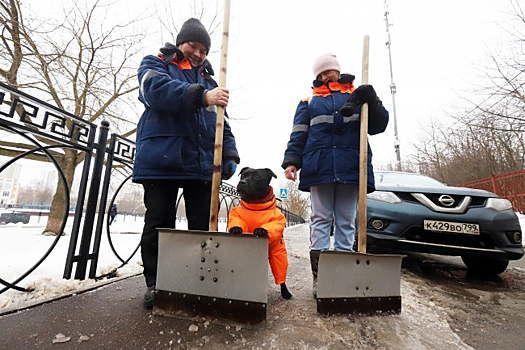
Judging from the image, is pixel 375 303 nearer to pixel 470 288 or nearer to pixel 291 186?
pixel 470 288

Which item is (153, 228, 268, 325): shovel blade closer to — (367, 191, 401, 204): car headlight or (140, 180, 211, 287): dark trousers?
(140, 180, 211, 287): dark trousers

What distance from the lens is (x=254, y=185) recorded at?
5.76 ft

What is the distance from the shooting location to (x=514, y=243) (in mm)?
2250

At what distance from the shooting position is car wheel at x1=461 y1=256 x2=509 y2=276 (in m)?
2.62

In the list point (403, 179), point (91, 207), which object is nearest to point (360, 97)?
point (403, 179)

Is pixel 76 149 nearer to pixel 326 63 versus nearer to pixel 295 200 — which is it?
pixel 326 63

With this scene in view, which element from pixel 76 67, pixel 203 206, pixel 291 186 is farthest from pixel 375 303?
pixel 291 186

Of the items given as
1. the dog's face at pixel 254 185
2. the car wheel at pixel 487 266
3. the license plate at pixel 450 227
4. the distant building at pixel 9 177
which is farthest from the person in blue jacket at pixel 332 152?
the distant building at pixel 9 177

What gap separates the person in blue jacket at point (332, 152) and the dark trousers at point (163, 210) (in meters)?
0.75

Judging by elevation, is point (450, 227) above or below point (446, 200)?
below

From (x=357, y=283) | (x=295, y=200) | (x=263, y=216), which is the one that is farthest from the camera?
(x=295, y=200)

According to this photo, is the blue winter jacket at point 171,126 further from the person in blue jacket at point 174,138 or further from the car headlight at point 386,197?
the car headlight at point 386,197

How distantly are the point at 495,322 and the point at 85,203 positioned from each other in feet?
9.80

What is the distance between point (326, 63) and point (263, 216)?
1.39 m
